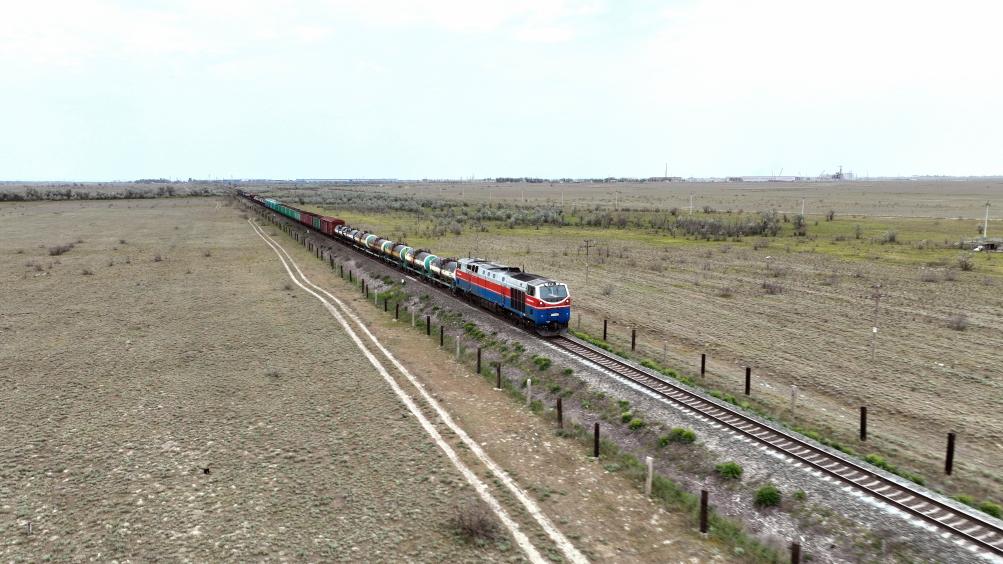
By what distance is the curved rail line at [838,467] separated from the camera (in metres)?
13.3

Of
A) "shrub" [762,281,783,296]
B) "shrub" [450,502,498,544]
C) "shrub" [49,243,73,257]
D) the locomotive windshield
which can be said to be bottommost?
"shrub" [450,502,498,544]

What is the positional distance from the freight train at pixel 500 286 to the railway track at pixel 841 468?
5.62 metres

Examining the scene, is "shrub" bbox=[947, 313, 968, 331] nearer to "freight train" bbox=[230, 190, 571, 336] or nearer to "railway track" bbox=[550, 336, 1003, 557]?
"railway track" bbox=[550, 336, 1003, 557]

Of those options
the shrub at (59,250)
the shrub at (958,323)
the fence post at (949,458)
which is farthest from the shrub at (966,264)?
the shrub at (59,250)

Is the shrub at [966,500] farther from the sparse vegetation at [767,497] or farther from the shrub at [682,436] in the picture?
the shrub at [682,436]

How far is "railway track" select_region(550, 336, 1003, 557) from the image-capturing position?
13258 mm

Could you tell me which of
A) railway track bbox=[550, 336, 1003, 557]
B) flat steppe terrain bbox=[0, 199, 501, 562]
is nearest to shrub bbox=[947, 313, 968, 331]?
railway track bbox=[550, 336, 1003, 557]

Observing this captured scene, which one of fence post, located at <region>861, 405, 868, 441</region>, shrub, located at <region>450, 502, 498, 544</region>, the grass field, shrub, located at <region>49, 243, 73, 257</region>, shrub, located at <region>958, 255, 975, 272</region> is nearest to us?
shrub, located at <region>450, 502, 498, 544</region>

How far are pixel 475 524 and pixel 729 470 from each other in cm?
726

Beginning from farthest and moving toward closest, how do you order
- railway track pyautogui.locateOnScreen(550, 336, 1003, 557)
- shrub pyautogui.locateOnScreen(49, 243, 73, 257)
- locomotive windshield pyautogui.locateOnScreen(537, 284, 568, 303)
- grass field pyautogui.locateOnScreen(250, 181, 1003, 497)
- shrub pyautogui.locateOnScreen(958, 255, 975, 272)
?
shrub pyautogui.locateOnScreen(49, 243, 73, 257) < shrub pyautogui.locateOnScreen(958, 255, 975, 272) < locomotive windshield pyautogui.locateOnScreen(537, 284, 568, 303) < grass field pyautogui.locateOnScreen(250, 181, 1003, 497) < railway track pyautogui.locateOnScreen(550, 336, 1003, 557)

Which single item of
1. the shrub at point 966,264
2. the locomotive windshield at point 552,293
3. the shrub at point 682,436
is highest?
the locomotive windshield at point 552,293

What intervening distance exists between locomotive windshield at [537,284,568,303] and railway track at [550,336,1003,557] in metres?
5.72

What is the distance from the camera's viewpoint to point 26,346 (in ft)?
94.6

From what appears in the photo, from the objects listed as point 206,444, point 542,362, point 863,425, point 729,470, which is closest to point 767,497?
point 729,470
